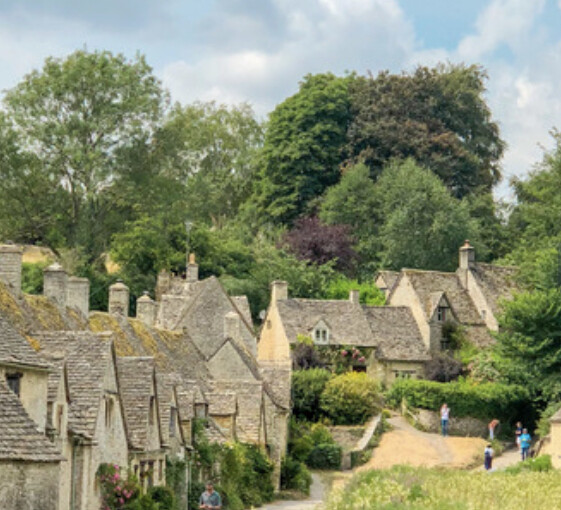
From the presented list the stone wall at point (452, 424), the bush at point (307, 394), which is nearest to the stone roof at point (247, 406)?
the bush at point (307, 394)

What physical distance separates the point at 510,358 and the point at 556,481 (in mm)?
32650

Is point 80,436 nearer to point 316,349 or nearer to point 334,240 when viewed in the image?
point 316,349

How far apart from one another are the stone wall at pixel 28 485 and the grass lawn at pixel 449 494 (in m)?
12.5

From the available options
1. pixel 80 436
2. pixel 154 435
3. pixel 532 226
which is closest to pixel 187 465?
pixel 154 435

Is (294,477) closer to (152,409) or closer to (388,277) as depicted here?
(152,409)

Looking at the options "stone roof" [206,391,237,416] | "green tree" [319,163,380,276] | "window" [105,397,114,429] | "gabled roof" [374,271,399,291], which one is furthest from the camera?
"green tree" [319,163,380,276]

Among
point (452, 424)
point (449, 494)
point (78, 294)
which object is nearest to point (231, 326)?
point (78, 294)

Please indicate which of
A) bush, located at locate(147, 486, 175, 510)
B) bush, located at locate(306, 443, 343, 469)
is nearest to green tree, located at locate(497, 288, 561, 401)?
bush, located at locate(306, 443, 343, 469)

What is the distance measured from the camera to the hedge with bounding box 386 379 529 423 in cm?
7788

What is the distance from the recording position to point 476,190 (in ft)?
378

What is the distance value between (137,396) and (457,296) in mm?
54854

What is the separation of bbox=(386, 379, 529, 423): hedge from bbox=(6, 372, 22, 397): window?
52024 mm

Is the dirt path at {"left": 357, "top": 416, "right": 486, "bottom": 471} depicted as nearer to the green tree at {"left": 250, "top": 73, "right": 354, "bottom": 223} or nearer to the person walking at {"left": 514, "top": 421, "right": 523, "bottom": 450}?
the person walking at {"left": 514, "top": 421, "right": 523, "bottom": 450}

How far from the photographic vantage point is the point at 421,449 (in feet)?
235
